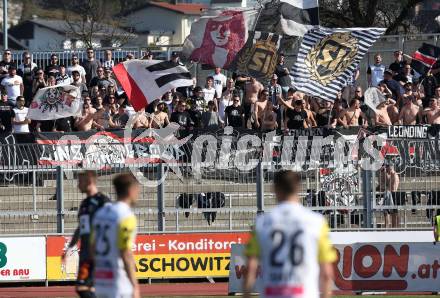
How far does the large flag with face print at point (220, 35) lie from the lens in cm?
2322

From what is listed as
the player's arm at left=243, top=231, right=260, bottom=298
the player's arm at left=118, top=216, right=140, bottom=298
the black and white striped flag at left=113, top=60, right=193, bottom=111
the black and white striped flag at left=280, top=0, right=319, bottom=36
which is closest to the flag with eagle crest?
the black and white striped flag at left=113, top=60, right=193, bottom=111

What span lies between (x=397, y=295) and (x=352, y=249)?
3.40 feet

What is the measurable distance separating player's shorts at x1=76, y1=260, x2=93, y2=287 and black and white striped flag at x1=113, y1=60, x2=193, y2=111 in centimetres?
1079

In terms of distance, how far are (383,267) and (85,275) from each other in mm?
7362

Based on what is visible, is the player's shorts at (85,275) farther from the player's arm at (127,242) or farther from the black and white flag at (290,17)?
the black and white flag at (290,17)

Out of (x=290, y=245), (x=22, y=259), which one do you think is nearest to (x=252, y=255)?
(x=290, y=245)

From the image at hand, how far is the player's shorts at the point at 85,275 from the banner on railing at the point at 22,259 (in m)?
7.94

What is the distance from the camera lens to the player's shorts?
12023 millimetres

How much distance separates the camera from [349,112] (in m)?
23.8

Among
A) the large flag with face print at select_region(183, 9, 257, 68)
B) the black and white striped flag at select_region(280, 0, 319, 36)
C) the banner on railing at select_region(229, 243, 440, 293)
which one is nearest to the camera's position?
the banner on railing at select_region(229, 243, 440, 293)

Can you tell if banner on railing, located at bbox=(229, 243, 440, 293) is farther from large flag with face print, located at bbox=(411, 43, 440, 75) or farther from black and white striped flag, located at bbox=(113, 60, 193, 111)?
large flag with face print, located at bbox=(411, 43, 440, 75)

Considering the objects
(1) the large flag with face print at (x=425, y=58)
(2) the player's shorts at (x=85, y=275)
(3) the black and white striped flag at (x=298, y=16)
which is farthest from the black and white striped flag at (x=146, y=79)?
(2) the player's shorts at (x=85, y=275)

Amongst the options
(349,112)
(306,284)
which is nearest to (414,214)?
(349,112)

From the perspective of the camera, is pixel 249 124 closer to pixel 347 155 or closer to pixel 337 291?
pixel 347 155
